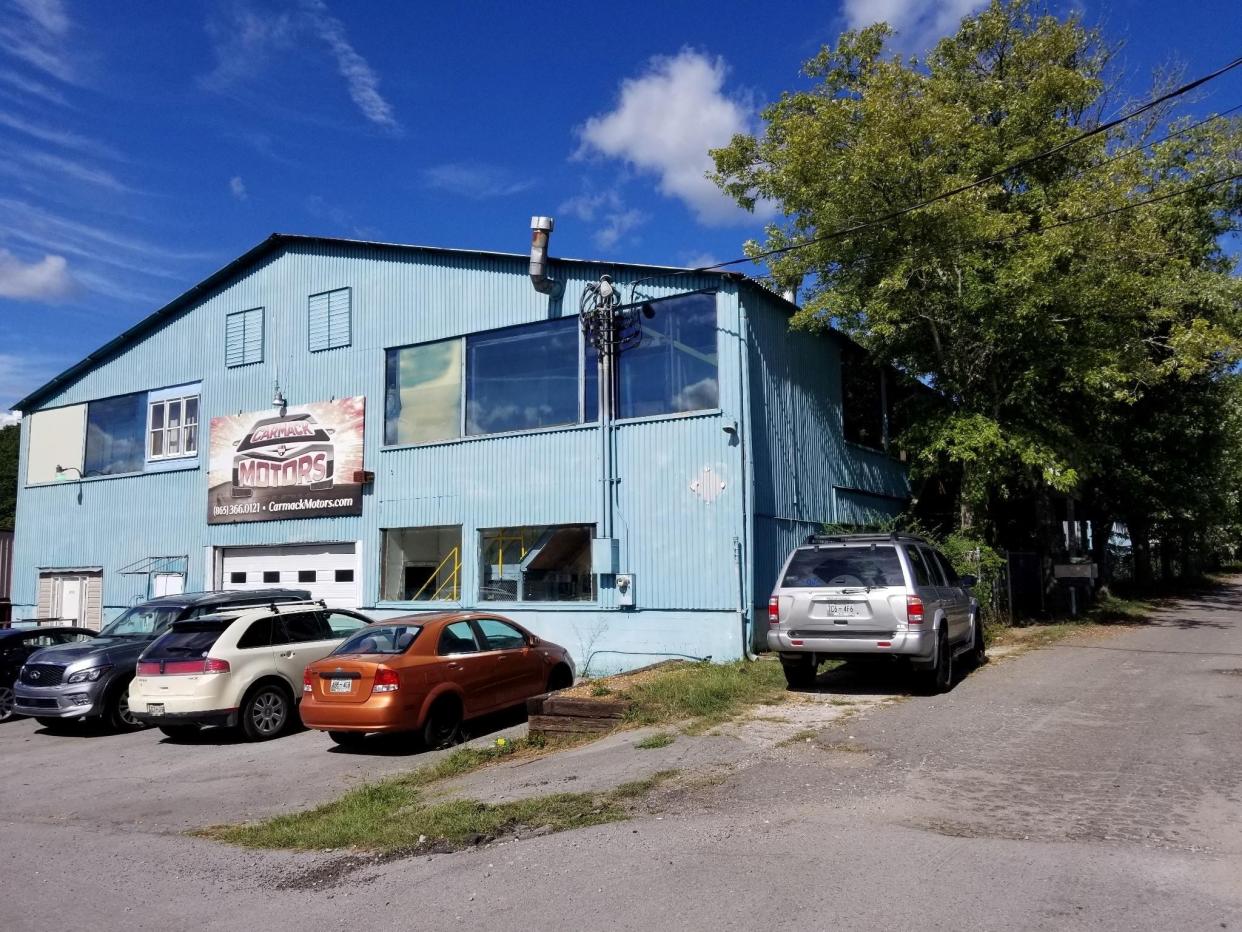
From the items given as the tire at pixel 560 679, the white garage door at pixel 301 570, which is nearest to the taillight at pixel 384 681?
the tire at pixel 560 679

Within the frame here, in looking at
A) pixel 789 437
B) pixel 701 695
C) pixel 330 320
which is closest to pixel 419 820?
pixel 701 695

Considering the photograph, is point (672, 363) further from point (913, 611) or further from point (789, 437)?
point (913, 611)

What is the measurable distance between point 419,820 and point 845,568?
596cm

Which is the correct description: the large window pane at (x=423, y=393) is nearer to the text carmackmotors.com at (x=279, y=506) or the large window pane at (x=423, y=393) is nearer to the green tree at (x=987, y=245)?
the text carmackmotors.com at (x=279, y=506)

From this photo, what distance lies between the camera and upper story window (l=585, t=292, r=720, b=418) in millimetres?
16047

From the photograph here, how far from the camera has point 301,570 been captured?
2069 cm

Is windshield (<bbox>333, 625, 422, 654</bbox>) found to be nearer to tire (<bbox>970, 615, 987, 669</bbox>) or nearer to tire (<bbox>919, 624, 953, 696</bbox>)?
tire (<bbox>919, 624, 953, 696</bbox>)

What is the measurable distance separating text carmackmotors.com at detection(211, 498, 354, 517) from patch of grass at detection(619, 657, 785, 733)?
929cm

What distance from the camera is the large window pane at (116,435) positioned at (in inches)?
942

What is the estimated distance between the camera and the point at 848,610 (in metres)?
11.1

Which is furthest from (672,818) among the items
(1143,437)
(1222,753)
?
(1143,437)

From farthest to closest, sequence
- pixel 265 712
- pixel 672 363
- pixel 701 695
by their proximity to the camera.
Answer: pixel 672 363
pixel 265 712
pixel 701 695

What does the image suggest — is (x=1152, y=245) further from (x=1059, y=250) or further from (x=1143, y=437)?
(x=1143, y=437)

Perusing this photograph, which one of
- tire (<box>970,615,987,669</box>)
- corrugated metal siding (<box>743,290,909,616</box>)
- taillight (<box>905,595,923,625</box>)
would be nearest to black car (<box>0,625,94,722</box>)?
corrugated metal siding (<box>743,290,909,616</box>)
